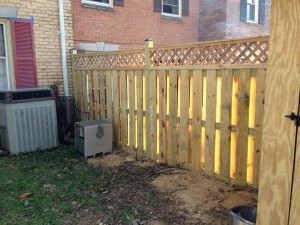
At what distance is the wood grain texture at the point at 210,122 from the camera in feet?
13.5

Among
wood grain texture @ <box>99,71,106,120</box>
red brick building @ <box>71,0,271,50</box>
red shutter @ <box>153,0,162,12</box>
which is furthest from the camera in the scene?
red shutter @ <box>153,0,162,12</box>

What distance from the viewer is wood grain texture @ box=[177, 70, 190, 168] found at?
14.9 ft

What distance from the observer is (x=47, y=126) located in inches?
243

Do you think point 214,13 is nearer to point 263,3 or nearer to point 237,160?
point 263,3

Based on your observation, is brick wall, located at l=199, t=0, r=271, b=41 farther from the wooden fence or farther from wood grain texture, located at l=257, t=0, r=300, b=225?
wood grain texture, located at l=257, t=0, r=300, b=225

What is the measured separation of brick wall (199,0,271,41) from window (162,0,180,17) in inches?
54.1

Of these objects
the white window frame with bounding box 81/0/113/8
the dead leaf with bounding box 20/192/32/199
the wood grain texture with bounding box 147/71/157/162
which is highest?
the white window frame with bounding box 81/0/113/8

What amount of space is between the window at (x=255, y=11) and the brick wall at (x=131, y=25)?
94.7 inches

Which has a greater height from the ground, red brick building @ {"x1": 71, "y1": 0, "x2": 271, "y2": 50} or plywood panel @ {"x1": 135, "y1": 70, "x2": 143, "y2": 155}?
red brick building @ {"x1": 71, "y1": 0, "x2": 271, "y2": 50}

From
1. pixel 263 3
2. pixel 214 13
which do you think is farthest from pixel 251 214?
pixel 263 3

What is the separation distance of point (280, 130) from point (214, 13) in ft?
34.3

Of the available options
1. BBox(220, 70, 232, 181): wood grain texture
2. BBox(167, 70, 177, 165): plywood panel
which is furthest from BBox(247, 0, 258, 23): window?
BBox(220, 70, 232, 181): wood grain texture

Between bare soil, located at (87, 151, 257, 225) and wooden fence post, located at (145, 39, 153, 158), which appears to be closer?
bare soil, located at (87, 151, 257, 225)

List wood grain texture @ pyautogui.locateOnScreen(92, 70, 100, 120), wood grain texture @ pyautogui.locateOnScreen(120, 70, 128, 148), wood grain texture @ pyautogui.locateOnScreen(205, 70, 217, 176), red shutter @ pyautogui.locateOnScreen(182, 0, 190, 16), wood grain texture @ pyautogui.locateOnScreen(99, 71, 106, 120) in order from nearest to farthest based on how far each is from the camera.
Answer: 1. wood grain texture @ pyautogui.locateOnScreen(205, 70, 217, 176)
2. wood grain texture @ pyautogui.locateOnScreen(120, 70, 128, 148)
3. wood grain texture @ pyautogui.locateOnScreen(99, 71, 106, 120)
4. wood grain texture @ pyautogui.locateOnScreen(92, 70, 100, 120)
5. red shutter @ pyautogui.locateOnScreen(182, 0, 190, 16)
